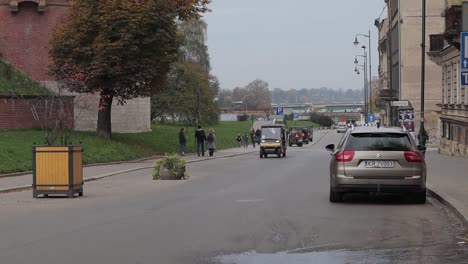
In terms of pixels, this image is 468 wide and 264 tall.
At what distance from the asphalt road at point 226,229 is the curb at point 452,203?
187mm

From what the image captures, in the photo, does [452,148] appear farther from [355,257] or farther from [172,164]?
[355,257]

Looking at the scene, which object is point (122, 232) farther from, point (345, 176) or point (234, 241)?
point (345, 176)

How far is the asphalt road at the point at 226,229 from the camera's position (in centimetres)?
968

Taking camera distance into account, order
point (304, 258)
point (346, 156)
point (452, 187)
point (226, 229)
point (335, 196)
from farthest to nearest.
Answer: point (452, 187), point (335, 196), point (346, 156), point (226, 229), point (304, 258)

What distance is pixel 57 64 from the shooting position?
41.7 metres

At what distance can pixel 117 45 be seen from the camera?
39.1 metres

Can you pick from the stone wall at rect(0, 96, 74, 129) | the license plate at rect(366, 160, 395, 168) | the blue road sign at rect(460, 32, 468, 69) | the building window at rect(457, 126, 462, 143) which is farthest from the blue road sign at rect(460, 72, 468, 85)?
the stone wall at rect(0, 96, 74, 129)

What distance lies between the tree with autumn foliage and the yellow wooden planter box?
21.3 meters

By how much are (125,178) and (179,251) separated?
56.0ft

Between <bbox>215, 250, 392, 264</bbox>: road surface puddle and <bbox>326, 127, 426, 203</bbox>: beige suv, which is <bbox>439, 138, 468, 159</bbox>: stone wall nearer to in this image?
<bbox>326, 127, 426, 203</bbox>: beige suv

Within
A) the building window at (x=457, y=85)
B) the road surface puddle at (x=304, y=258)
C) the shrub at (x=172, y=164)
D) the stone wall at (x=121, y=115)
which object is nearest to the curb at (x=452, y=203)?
the road surface puddle at (x=304, y=258)

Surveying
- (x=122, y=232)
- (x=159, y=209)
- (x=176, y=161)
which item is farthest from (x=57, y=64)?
(x=122, y=232)

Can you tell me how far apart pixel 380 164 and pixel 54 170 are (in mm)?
7869

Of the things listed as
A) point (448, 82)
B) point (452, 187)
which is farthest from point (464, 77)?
point (448, 82)
